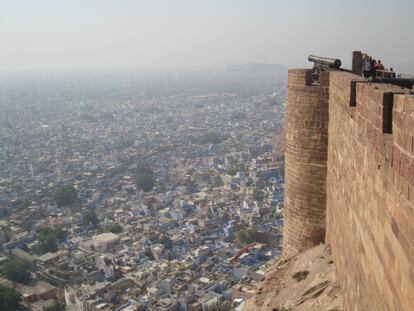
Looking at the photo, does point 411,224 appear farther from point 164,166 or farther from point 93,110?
point 93,110

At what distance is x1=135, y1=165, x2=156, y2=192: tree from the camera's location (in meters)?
44.1

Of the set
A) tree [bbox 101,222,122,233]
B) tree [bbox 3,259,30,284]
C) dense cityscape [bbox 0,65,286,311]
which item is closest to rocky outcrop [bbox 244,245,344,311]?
dense cityscape [bbox 0,65,286,311]

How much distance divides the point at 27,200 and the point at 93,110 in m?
→ 68.8

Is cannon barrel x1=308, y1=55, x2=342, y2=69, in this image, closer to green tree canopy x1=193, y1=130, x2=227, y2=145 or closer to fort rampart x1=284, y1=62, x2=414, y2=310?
fort rampart x1=284, y1=62, x2=414, y2=310

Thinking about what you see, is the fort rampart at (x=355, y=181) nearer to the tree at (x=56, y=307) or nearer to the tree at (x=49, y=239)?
the tree at (x=56, y=307)

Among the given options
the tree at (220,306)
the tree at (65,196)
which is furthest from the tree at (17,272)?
the tree at (65,196)

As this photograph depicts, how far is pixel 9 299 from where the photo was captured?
22.2 metres

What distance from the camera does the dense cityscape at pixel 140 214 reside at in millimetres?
24062

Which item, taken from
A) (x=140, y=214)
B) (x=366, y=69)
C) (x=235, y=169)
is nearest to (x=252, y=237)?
(x=140, y=214)

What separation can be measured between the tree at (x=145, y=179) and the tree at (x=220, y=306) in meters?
23.1

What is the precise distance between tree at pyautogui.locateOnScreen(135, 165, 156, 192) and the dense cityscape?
12cm

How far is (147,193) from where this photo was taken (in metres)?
42.6

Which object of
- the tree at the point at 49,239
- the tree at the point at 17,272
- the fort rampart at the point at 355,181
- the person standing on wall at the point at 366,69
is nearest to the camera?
the fort rampart at the point at 355,181

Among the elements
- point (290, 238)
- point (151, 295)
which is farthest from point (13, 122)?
point (290, 238)
